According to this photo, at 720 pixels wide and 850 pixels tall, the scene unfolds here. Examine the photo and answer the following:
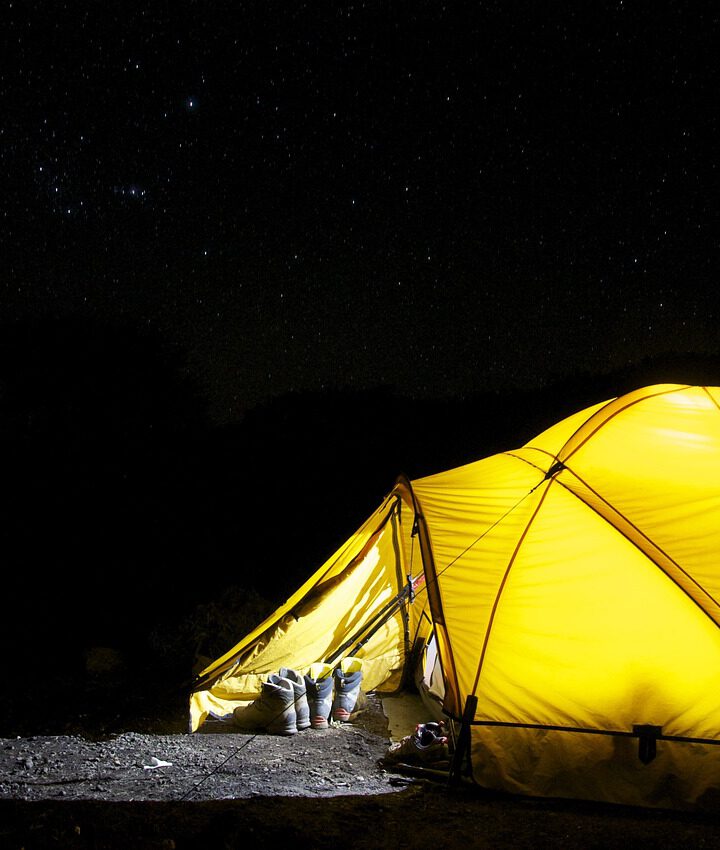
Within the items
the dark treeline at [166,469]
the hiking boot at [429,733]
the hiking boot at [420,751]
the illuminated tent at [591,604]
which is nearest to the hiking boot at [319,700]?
the illuminated tent at [591,604]

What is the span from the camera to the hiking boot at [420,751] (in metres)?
5.47

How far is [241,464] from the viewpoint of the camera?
113 feet

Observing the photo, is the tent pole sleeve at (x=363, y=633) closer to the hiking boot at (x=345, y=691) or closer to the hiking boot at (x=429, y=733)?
the hiking boot at (x=345, y=691)

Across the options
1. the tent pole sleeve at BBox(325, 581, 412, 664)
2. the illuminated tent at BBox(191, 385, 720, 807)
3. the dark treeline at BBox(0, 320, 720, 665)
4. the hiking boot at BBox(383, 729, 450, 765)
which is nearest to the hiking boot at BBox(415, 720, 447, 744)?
the hiking boot at BBox(383, 729, 450, 765)

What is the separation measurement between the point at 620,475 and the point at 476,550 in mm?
1301

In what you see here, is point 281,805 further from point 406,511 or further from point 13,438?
point 13,438

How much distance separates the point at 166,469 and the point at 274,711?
25.1 m

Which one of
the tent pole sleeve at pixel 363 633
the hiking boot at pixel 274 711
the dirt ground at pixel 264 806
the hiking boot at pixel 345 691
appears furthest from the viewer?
the tent pole sleeve at pixel 363 633

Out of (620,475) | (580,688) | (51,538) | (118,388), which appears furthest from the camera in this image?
(118,388)

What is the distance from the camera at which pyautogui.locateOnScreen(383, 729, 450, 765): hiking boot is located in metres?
5.47

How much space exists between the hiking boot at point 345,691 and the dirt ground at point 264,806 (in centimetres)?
81

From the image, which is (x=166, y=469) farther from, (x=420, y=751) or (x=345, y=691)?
(x=420, y=751)

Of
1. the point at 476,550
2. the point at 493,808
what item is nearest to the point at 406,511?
the point at 476,550

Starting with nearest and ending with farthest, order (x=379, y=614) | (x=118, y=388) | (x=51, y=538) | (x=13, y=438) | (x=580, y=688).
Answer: (x=580, y=688)
(x=379, y=614)
(x=51, y=538)
(x=13, y=438)
(x=118, y=388)
